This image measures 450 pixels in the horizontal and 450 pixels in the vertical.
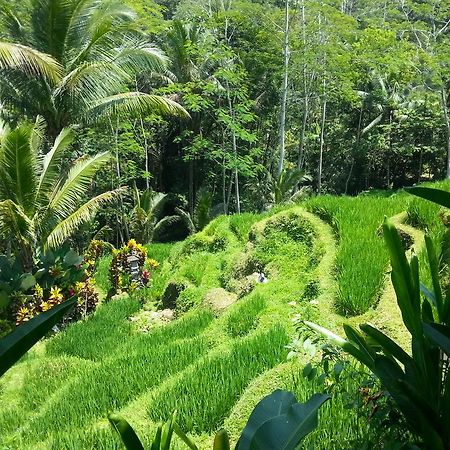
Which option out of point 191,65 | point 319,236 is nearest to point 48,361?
point 319,236

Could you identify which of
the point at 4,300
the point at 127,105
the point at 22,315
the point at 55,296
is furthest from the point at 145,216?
the point at 4,300

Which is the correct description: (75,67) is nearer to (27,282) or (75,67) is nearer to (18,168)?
(18,168)

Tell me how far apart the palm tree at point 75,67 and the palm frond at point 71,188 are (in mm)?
1975

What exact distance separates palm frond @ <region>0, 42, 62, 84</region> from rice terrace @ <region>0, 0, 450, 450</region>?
36 millimetres

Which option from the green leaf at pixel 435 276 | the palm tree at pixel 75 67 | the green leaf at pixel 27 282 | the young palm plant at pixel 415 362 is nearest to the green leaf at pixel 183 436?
the young palm plant at pixel 415 362

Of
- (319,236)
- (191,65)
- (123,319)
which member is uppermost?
(191,65)

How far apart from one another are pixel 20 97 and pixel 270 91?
11.1 metres

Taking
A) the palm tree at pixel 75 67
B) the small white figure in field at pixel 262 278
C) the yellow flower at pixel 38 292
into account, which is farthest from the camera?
the palm tree at pixel 75 67

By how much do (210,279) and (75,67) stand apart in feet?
20.9

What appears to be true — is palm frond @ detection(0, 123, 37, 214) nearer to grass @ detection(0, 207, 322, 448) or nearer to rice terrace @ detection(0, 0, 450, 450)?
rice terrace @ detection(0, 0, 450, 450)

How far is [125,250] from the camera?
8.27 metres

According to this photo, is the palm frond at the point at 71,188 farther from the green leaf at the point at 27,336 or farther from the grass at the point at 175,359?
the green leaf at the point at 27,336

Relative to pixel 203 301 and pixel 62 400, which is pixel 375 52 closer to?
pixel 203 301

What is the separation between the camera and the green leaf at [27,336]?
799 mm
